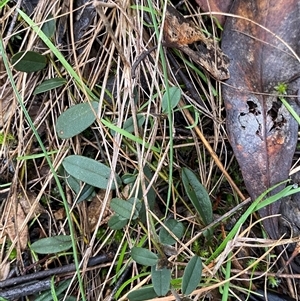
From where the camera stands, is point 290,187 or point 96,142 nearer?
point 290,187

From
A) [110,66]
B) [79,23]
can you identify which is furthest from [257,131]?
[79,23]

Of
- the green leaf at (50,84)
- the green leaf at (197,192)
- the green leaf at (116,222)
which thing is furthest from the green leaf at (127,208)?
the green leaf at (50,84)

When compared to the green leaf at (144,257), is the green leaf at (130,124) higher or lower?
higher

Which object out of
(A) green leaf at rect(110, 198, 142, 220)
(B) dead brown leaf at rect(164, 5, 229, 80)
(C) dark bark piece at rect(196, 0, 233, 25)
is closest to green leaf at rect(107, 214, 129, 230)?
(A) green leaf at rect(110, 198, 142, 220)

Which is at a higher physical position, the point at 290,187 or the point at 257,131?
the point at 257,131

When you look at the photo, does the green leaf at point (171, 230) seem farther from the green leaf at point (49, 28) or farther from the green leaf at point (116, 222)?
the green leaf at point (49, 28)

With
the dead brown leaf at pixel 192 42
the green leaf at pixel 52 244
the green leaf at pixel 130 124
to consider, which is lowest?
the green leaf at pixel 52 244

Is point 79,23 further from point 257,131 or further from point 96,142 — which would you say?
point 257,131
